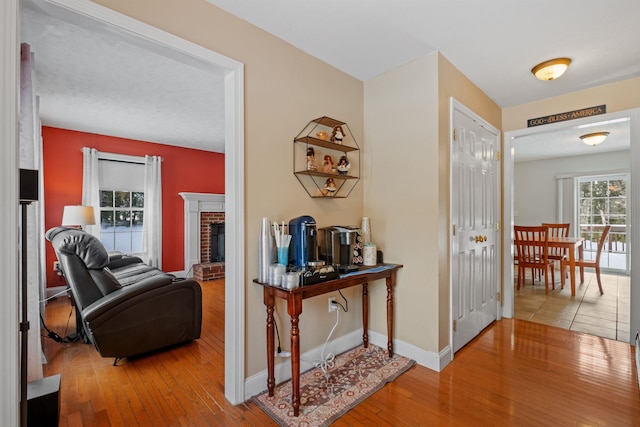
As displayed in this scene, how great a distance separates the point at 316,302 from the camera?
95.2 inches

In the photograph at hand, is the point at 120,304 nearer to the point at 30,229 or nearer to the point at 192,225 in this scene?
the point at 30,229

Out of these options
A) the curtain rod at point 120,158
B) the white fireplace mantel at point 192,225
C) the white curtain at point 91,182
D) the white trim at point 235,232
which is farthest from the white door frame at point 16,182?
the white fireplace mantel at point 192,225

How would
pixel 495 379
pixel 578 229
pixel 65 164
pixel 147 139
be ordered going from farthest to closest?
1. pixel 578 229
2. pixel 147 139
3. pixel 65 164
4. pixel 495 379

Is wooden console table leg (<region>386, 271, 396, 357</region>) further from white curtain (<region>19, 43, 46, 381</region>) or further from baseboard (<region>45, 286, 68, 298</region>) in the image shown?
baseboard (<region>45, 286, 68, 298</region>)

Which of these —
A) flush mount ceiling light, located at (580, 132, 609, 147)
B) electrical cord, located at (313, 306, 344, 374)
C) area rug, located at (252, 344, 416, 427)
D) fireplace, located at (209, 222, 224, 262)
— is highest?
flush mount ceiling light, located at (580, 132, 609, 147)

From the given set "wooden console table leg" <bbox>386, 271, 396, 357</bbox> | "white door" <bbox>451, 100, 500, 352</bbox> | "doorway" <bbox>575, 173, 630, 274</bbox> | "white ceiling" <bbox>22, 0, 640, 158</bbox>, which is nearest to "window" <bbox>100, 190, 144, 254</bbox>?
"white ceiling" <bbox>22, 0, 640, 158</bbox>

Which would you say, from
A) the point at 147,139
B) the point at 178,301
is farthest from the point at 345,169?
the point at 147,139

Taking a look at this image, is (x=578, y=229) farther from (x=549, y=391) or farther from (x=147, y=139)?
(x=147, y=139)

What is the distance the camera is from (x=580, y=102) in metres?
3.07

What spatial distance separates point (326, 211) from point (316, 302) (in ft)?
2.45

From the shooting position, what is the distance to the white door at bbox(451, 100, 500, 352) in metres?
2.58

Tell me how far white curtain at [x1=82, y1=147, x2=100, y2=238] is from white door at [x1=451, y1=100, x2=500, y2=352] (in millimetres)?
4997

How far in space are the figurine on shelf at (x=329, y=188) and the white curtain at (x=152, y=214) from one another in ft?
13.3

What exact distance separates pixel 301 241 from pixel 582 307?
13.0 ft
